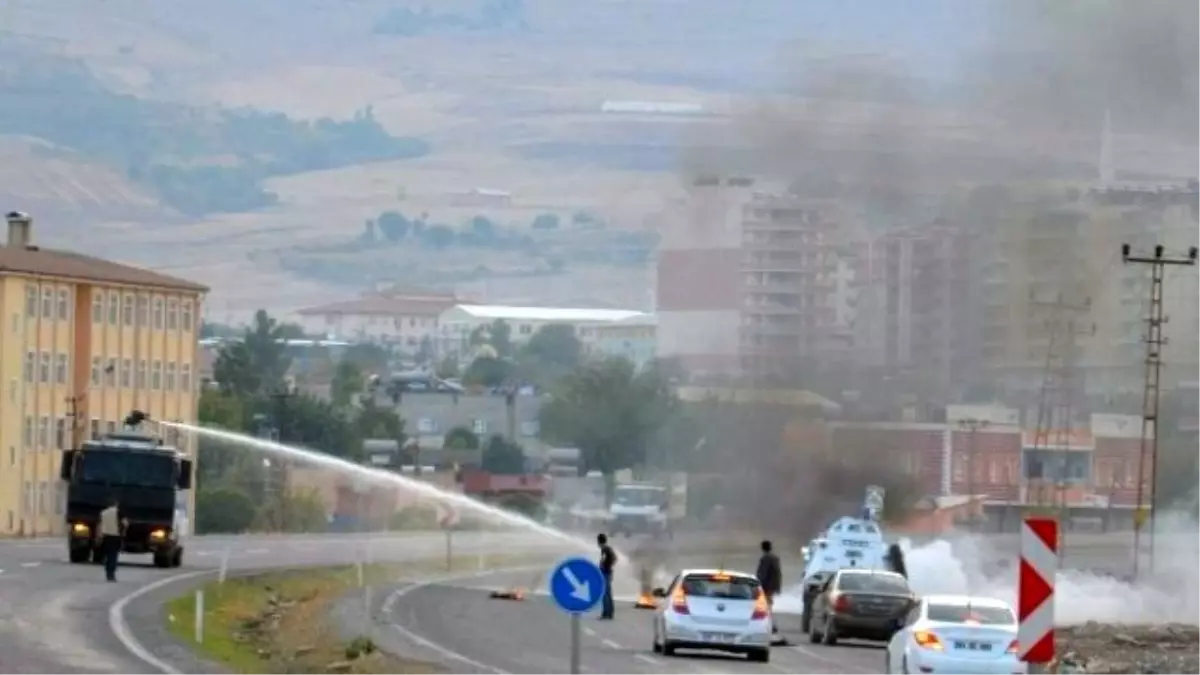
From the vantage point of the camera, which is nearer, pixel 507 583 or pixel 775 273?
pixel 507 583

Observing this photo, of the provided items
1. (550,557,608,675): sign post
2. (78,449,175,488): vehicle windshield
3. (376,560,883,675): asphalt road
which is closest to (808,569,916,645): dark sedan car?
(376,560,883,675): asphalt road

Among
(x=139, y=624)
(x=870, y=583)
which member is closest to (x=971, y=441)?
(x=870, y=583)

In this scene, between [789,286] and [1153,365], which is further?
[789,286]

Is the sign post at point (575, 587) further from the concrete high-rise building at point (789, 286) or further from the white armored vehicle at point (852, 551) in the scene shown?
the concrete high-rise building at point (789, 286)

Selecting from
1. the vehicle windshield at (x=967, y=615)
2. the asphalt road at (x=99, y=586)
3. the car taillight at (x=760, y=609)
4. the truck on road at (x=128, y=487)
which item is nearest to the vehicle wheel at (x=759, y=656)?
the car taillight at (x=760, y=609)

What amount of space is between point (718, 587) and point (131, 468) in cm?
2469

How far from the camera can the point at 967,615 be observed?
1619 inches

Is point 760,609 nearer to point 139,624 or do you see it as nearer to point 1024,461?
point 139,624

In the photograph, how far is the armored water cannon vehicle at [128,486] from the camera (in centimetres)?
7050

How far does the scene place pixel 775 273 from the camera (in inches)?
4412

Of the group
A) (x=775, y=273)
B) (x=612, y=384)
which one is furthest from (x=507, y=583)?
(x=612, y=384)

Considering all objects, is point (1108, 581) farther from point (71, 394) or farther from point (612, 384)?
point (612, 384)

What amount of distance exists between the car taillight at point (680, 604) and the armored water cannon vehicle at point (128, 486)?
2328cm

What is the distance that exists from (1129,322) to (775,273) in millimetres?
16166
